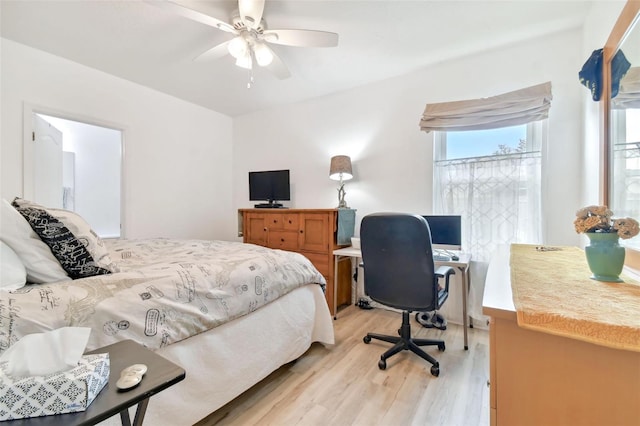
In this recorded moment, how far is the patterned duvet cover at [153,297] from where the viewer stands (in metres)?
0.89

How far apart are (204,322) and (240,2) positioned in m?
A: 1.91

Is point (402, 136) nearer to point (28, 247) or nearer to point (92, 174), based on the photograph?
point (28, 247)

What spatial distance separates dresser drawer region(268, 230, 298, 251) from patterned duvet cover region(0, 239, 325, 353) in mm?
1196

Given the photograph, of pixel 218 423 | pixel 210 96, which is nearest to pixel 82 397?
pixel 218 423

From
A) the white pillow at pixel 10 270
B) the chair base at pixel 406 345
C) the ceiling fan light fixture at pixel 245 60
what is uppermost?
the ceiling fan light fixture at pixel 245 60

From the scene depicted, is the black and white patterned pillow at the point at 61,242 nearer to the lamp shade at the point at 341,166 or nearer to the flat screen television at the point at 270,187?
the lamp shade at the point at 341,166

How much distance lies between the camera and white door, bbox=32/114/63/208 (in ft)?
8.40

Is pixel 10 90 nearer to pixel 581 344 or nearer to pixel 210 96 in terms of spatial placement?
pixel 210 96

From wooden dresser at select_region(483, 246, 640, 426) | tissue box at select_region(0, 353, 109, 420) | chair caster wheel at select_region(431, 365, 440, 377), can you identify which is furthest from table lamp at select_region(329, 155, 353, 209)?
tissue box at select_region(0, 353, 109, 420)

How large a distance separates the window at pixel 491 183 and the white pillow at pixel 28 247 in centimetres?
285

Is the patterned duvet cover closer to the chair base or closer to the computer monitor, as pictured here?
the chair base

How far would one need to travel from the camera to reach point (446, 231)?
2.45 metres

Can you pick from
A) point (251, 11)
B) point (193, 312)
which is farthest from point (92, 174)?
point (193, 312)

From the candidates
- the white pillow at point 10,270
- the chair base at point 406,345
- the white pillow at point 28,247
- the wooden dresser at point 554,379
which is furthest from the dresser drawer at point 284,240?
the wooden dresser at point 554,379
